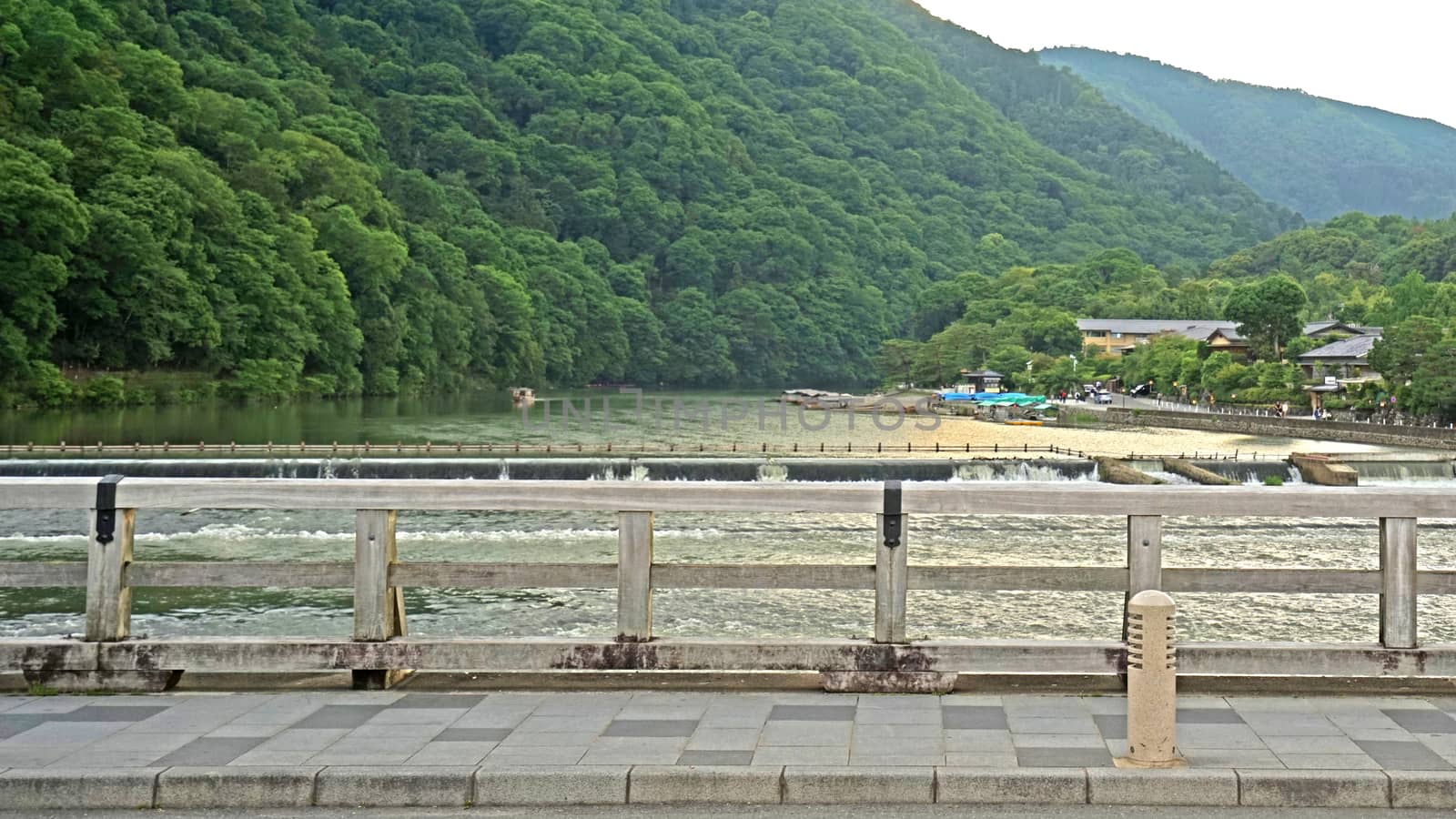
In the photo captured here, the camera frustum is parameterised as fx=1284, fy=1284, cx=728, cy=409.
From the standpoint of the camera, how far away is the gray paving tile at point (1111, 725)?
21.5 ft

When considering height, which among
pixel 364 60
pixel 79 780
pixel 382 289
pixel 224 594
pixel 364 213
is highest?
pixel 364 60

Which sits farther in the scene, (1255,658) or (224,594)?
(224,594)

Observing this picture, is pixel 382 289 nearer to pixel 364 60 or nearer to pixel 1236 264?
pixel 364 60

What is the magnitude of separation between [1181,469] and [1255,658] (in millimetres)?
37291

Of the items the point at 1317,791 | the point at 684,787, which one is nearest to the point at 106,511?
the point at 684,787

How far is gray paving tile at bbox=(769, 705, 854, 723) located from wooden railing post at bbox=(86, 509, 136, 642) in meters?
3.86

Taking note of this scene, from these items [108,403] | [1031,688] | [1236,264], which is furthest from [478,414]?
[1236,264]

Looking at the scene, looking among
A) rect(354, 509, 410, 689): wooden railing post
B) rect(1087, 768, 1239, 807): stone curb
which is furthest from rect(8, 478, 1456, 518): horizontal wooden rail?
rect(1087, 768, 1239, 807): stone curb

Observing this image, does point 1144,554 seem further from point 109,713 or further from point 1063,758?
point 109,713

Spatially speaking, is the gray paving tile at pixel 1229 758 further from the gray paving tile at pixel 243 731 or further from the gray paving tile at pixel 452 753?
the gray paving tile at pixel 243 731

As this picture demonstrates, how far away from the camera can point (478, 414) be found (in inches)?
2849

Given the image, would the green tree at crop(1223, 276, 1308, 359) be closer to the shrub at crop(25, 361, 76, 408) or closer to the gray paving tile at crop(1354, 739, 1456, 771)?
the shrub at crop(25, 361, 76, 408)

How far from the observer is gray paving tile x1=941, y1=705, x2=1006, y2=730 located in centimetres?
675

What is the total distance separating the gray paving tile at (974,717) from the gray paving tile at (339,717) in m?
3.11
